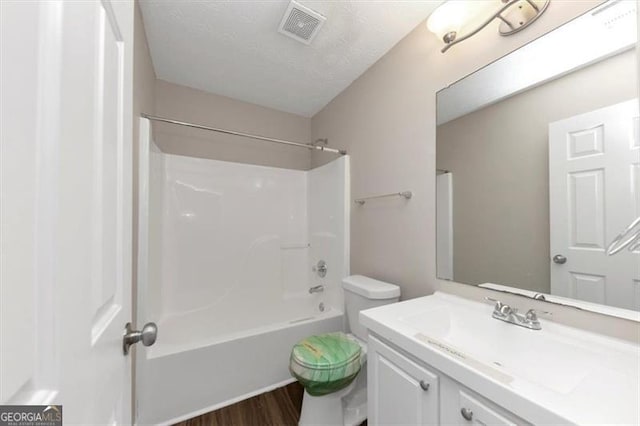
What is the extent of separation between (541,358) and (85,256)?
131cm

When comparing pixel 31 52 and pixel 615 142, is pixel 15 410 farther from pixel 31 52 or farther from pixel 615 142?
pixel 615 142

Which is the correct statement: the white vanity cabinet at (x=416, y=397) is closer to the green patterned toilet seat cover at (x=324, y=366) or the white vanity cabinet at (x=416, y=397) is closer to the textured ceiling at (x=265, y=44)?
the green patterned toilet seat cover at (x=324, y=366)

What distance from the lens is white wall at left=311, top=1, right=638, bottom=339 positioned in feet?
3.90

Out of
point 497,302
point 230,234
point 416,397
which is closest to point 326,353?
point 416,397

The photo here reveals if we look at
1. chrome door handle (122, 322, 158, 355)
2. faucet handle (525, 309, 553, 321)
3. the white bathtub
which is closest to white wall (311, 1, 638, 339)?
faucet handle (525, 309, 553, 321)

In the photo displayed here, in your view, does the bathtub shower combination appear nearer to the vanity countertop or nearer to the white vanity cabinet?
the white vanity cabinet

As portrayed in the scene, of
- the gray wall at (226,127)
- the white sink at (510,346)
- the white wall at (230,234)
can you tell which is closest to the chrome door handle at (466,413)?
the white sink at (510,346)

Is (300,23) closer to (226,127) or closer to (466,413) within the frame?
(226,127)

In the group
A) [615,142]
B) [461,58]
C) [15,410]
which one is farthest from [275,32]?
[15,410]

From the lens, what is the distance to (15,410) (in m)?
0.26

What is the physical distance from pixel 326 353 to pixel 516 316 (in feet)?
2.94

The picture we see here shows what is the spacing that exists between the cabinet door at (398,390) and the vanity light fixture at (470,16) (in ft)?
4.73

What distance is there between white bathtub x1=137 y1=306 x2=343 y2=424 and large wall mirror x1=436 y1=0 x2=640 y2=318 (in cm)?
118

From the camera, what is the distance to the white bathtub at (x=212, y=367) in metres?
1.40
